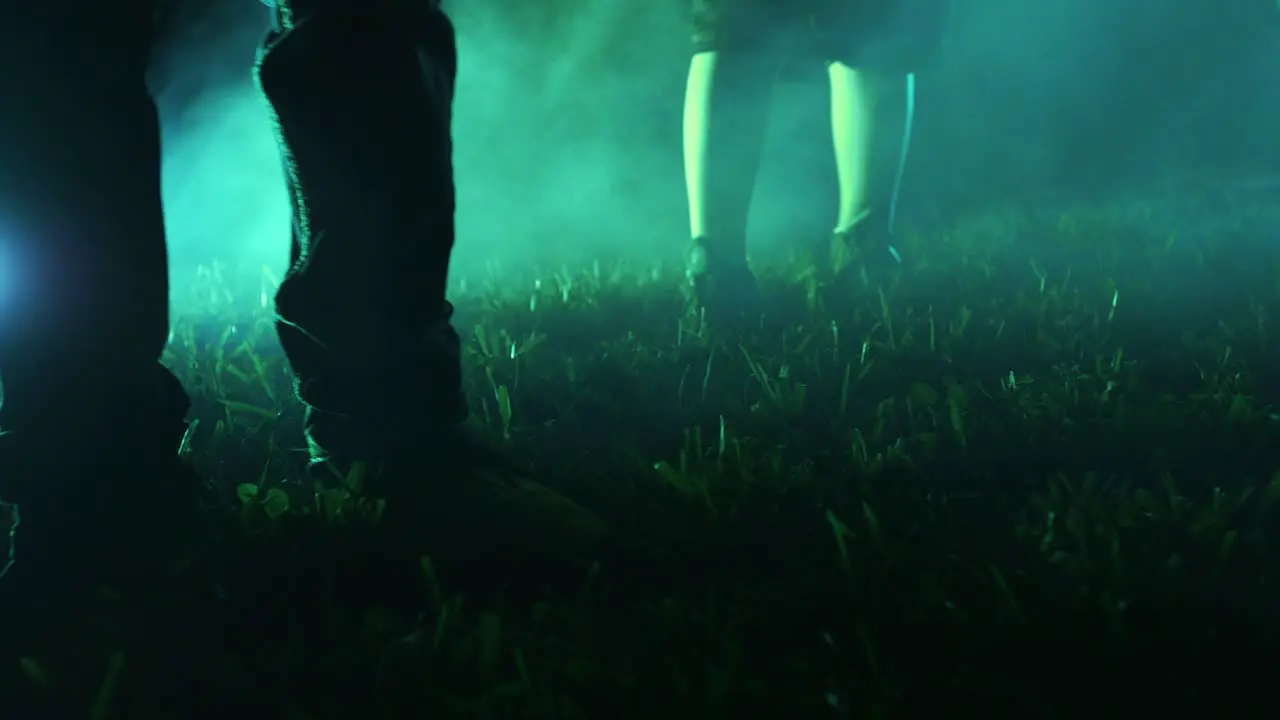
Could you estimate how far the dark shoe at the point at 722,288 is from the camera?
2.21m

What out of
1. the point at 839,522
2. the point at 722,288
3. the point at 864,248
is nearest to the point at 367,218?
the point at 839,522

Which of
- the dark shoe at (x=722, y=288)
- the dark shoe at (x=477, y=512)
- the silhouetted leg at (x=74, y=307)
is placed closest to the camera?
the silhouetted leg at (x=74, y=307)

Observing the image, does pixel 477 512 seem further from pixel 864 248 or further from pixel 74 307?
pixel 864 248

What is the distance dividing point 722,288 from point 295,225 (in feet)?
3.57

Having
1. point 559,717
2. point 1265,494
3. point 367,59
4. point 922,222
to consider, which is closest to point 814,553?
point 559,717

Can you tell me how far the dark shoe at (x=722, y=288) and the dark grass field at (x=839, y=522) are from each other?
6cm

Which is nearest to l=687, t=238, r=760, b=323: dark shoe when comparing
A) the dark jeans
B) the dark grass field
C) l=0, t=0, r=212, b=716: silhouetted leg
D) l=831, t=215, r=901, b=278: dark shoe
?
the dark grass field

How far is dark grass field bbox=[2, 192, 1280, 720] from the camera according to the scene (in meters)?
0.89

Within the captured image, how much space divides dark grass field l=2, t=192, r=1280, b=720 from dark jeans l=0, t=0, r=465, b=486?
172 millimetres

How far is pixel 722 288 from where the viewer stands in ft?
7.38

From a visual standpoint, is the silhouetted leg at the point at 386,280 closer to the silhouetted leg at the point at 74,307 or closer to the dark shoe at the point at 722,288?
the silhouetted leg at the point at 74,307

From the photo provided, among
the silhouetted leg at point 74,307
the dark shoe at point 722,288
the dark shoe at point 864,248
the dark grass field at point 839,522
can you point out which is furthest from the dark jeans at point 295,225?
the dark shoe at point 864,248

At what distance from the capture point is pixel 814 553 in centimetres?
112

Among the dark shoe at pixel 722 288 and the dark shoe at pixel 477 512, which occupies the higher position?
the dark shoe at pixel 722 288
